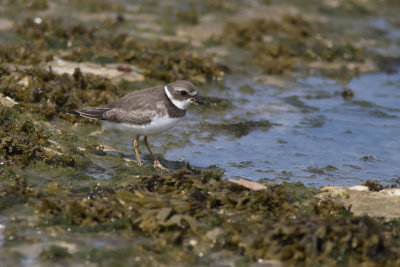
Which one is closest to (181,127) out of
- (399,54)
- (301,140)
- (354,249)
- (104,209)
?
(301,140)

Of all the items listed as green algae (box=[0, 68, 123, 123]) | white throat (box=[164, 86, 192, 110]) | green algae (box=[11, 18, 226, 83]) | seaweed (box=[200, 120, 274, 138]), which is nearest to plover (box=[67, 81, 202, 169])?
white throat (box=[164, 86, 192, 110])

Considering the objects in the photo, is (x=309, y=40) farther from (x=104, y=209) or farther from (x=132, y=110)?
(x=104, y=209)

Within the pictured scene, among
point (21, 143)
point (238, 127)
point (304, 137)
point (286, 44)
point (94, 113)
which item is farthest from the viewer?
point (286, 44)

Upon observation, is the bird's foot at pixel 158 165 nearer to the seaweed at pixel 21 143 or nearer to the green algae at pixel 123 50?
the seaweed at pixel 21 143

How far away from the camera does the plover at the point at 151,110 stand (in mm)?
9531

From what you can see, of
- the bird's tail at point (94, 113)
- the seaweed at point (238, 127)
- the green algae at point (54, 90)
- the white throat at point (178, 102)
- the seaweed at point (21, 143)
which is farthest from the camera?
the seaweed at point (238, 127)

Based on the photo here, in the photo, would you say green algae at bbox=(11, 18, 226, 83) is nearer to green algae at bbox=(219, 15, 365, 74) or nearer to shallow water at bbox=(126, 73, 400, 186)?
shallow water at bbox=(126, 73, 400, 186)

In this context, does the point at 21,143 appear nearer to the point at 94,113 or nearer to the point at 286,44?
the point at 94,113

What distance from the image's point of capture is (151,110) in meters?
9.54

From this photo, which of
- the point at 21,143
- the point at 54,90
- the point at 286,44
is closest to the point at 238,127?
the point at 54,90

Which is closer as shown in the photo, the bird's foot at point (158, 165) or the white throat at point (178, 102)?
the bird's foot at point (158, 165)

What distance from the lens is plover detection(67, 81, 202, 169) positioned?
9.53 metres

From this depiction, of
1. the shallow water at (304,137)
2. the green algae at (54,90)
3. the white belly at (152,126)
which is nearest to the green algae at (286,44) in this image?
the shallow water at (304,137)

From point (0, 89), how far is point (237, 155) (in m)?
4.81
